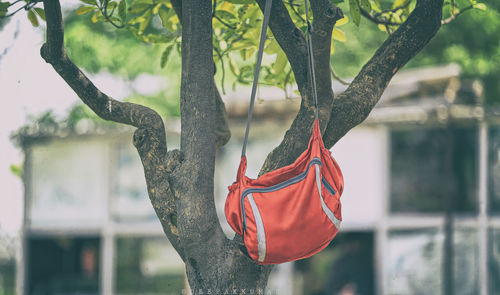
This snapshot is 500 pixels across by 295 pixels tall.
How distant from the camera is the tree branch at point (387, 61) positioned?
3027 mm

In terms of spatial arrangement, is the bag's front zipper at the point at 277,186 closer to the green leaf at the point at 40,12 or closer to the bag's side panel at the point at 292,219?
the bag's side panel at the point at 292,219

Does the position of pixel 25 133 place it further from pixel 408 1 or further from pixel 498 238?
pixel 408 1

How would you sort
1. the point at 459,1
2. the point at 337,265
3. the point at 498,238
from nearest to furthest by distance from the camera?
the point at 459,1 < the point at 498,238 < the point at 337,265

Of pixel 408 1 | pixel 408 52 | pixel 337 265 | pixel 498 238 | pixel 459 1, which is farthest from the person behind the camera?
pixel 337 265

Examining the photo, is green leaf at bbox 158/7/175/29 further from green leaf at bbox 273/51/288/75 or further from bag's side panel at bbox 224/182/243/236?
bag's side panel at bbox 224/182/243/236

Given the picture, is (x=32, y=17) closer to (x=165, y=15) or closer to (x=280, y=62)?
(x=165, y=15)

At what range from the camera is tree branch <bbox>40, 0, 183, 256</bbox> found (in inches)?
115

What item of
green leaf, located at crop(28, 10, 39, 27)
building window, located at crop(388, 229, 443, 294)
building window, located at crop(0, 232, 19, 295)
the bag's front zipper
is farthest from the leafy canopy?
building window, located at crop(0, 232, 19, 295)

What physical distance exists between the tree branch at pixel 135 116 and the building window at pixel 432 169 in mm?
5452

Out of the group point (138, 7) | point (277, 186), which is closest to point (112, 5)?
point (138, 7)

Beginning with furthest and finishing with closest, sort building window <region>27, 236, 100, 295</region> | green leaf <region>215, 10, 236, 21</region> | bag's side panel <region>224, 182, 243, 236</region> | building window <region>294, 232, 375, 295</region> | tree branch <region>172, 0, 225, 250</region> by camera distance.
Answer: building window <region>27, 236, 100, 295</region>, building window <region>294, 232, 375, 295</region>, green leaf <region>215, 10, 236, 21</region>, tree branch <region>172, 0, 225, 250</region>, bag's side panel <region>224, 182, 243, 236</region>

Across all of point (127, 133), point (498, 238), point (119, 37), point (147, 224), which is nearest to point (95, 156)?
point (127, 133)

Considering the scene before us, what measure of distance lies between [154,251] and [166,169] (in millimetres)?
6828

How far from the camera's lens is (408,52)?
3104 millimetres
